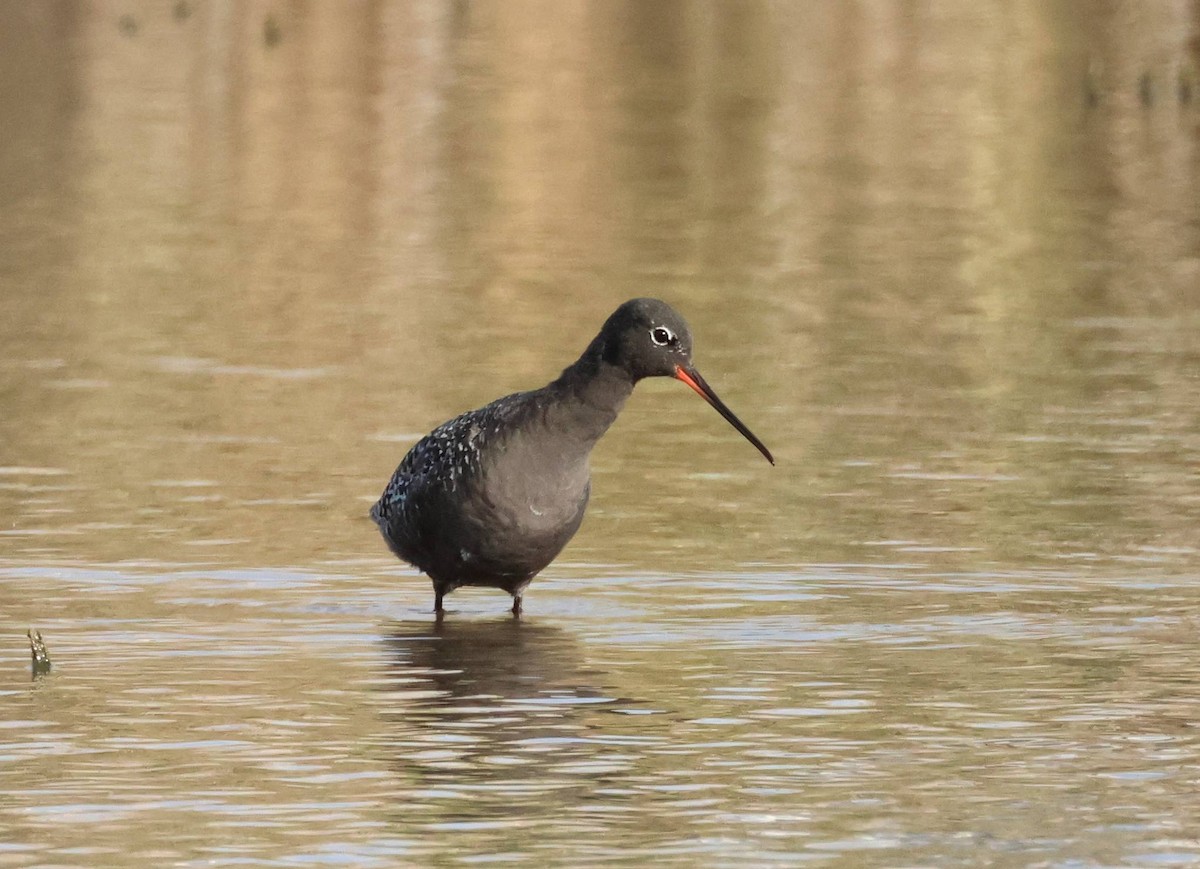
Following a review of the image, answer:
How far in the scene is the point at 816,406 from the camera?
2189cm

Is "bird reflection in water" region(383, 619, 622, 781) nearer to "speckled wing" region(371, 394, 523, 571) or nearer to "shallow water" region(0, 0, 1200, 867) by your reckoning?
"shallow water" region(0, 0, 1200, 867)

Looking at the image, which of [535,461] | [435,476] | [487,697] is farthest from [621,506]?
[487,697]

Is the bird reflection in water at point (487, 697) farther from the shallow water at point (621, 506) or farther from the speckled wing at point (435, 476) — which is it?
the speckled wing at point (435, 476)

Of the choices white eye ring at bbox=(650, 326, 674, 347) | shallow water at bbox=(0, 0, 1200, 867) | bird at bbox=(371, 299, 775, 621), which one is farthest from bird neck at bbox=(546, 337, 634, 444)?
shallow water at bbox=(0, 0, 1200, 867)

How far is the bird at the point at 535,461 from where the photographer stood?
583 inches

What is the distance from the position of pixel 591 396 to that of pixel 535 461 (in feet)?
1.51

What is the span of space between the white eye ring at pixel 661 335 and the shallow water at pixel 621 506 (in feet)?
4.62

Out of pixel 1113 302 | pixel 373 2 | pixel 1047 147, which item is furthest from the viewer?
pixel 373 2

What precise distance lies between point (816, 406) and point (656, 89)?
113ft

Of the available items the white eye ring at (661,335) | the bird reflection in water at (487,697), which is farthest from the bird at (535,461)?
the bird reflection in water at (487,697)

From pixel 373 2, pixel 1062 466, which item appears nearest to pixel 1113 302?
pixel 1062 466

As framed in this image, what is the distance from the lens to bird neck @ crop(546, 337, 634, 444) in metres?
14.9

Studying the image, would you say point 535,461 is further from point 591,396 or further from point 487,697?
point 487,697

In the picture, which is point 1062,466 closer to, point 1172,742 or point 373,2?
point 1172,742
